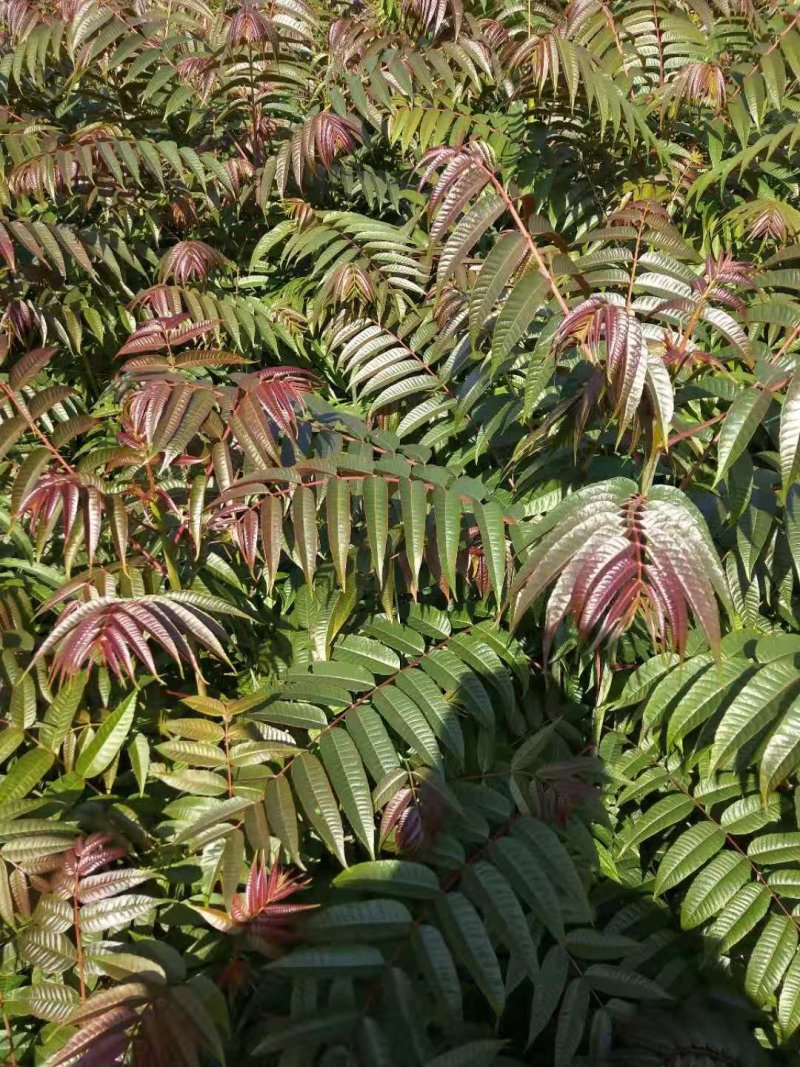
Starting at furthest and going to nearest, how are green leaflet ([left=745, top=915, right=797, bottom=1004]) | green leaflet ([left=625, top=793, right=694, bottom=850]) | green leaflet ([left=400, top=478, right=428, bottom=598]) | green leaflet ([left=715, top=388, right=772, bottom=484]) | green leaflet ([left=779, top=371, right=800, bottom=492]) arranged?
green leaflet ([left=625, top=793, right=694, bottom=850]) < green leaflet ([left=400, top=478, right=428, bottom=598]) < green leaflet ([left=745, top=915, right=797, bottom=1004]) < green leaflet ([left=715, top=388, right=772, bottom=484]) < green leaflet ([left=779, top=371, right=800, bottom=492])

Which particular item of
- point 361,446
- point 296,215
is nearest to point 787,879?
point 361,446

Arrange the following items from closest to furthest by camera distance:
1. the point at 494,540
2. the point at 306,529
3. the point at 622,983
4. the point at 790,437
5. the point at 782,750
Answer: the point at 790,437 → the point at 782,750 → the point at 622,983 → the point at 306,529 → the point at 494,540

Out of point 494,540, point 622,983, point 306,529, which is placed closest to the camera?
point 622,983

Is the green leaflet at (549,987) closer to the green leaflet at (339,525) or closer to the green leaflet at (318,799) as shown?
the green leaflet at (318,799)

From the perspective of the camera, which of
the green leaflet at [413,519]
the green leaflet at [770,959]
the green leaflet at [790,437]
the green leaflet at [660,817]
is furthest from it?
the green leaflet at [660,817]

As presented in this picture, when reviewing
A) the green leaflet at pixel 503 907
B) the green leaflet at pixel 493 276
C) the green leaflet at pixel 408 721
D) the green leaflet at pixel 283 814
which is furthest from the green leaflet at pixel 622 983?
the green leaflet at pixel 493 276

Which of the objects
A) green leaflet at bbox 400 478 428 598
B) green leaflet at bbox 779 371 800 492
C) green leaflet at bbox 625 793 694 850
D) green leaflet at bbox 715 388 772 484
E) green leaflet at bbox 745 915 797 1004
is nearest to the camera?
green leaflet at bbox 779 371 800 492

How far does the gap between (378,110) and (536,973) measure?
11.0ft

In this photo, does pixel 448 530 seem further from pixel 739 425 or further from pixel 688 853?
pixel 688 853

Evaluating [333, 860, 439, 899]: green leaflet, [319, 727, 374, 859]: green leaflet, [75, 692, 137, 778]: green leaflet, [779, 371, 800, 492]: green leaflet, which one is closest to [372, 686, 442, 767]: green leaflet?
[319, 727, 374, 859]: green leaflet

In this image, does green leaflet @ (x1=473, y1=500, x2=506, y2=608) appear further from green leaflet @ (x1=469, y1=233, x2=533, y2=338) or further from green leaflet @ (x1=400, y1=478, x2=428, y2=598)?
green leaflet @ (x1=469, y1=233, x2=533, y2=338)

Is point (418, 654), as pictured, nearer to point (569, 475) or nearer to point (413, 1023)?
point (569, 475)

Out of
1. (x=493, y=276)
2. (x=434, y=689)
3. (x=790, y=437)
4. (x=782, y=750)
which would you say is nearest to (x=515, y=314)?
(x=493, y=276)

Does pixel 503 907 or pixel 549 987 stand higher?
pixel 503 907
